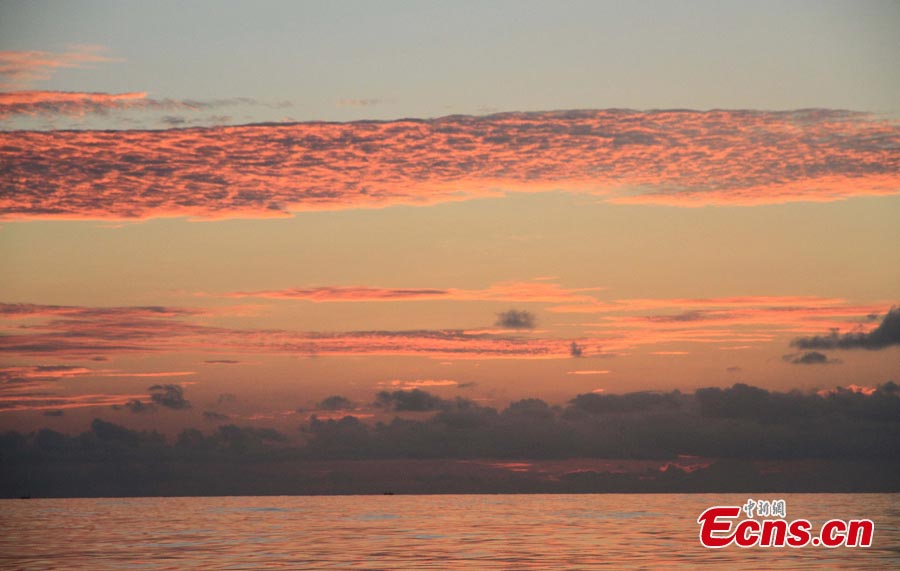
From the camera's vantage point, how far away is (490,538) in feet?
373

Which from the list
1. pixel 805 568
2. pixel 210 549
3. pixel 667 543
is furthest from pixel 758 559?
pixel 210 549

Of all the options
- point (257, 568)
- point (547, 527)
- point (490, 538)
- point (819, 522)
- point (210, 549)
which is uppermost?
point (819, 522)

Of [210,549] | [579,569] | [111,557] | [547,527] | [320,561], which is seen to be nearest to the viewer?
[579,569]

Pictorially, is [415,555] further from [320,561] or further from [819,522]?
[819,522]

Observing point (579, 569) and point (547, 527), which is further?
point (547, 527)

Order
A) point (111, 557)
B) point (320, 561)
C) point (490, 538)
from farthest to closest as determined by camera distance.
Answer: point (490, 538)
point (111, 557)
point (320, 561)

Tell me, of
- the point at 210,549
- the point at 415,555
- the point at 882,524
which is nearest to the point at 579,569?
the point at 415,555

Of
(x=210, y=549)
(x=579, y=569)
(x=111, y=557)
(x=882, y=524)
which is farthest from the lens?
(x=882, y=524)

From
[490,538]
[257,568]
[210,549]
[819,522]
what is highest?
[819,522]

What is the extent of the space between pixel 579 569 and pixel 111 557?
136ft

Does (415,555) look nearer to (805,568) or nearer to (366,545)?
(366,545)

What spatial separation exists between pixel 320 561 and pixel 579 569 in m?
20.8

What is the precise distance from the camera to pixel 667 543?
106812 millimetres

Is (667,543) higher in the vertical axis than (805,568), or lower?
higher
